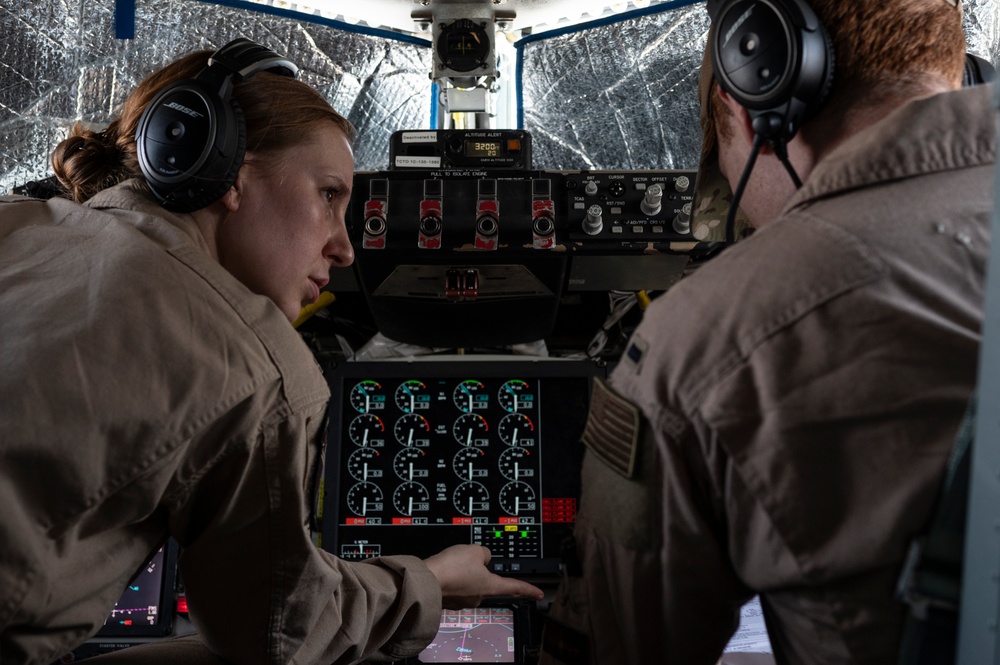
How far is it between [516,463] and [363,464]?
1.15 feet

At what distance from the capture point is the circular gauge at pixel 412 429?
2.09m

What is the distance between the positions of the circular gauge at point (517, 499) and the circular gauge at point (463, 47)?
1.03m

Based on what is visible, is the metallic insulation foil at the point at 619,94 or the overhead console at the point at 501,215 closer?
the overhead console at the point at 501,215

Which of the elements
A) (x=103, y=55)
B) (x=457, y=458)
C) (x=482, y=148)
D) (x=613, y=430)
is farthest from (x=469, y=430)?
(x=103, y=55)

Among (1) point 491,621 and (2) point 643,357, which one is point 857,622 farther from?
(1) point 491,621

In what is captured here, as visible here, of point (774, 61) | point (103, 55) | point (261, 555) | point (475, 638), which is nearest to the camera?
point (774, 61)

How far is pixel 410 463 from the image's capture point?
6.81ft

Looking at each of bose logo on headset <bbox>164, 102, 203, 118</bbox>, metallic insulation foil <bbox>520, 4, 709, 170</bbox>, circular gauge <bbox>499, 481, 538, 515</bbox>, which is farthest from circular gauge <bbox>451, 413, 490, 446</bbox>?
bose logo on headset <bbox>164, 102, 203, 118</bbox>

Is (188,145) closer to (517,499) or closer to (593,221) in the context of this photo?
(593,221)

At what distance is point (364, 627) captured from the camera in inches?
53.3

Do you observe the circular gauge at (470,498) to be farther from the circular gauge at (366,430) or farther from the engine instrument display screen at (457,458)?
the circular gauge at (366,430)

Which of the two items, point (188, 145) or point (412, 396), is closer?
point (188, 145)

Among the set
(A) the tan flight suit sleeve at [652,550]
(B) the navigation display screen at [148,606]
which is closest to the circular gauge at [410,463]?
(B) the navigation display screen at [148,606]

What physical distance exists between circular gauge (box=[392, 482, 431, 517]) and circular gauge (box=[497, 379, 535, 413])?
10.5 inches
